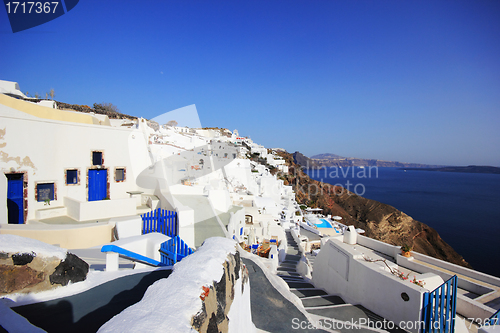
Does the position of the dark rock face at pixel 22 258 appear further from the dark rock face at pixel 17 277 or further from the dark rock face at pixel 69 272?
the dark rock face at pixel 69 272

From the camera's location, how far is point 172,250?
197 inches

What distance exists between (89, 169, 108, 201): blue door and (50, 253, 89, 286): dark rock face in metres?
7.98

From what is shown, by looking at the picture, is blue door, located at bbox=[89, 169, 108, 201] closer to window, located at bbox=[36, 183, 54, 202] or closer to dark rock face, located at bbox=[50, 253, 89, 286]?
window, located at bbox=[36, 183, 54, 202]

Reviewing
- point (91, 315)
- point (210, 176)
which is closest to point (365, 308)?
point (91, 315)

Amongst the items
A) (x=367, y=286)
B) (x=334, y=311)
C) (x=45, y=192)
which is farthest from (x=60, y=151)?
(x=367, y=286)

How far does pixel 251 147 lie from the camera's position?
2441 inches

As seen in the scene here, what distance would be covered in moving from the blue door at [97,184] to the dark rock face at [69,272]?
798 centimetres

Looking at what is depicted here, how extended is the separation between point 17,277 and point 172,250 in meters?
2.88

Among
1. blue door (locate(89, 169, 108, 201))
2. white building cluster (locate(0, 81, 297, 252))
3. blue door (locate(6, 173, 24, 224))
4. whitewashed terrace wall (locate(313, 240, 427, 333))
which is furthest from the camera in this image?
blue door (locate(89, 169, 108, 201))

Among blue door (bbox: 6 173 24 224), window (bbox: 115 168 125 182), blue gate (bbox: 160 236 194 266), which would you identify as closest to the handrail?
blue gate (bbox: 160 236 194 266)

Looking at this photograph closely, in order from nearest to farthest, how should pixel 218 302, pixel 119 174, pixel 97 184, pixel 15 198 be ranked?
pixel 218 302, pixel 15 198, pixel 97 184, pixel 119 174

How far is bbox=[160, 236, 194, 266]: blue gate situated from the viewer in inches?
190

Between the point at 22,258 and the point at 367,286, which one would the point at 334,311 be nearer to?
the point at 367,286

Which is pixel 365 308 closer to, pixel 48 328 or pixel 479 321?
pixel 479 321
